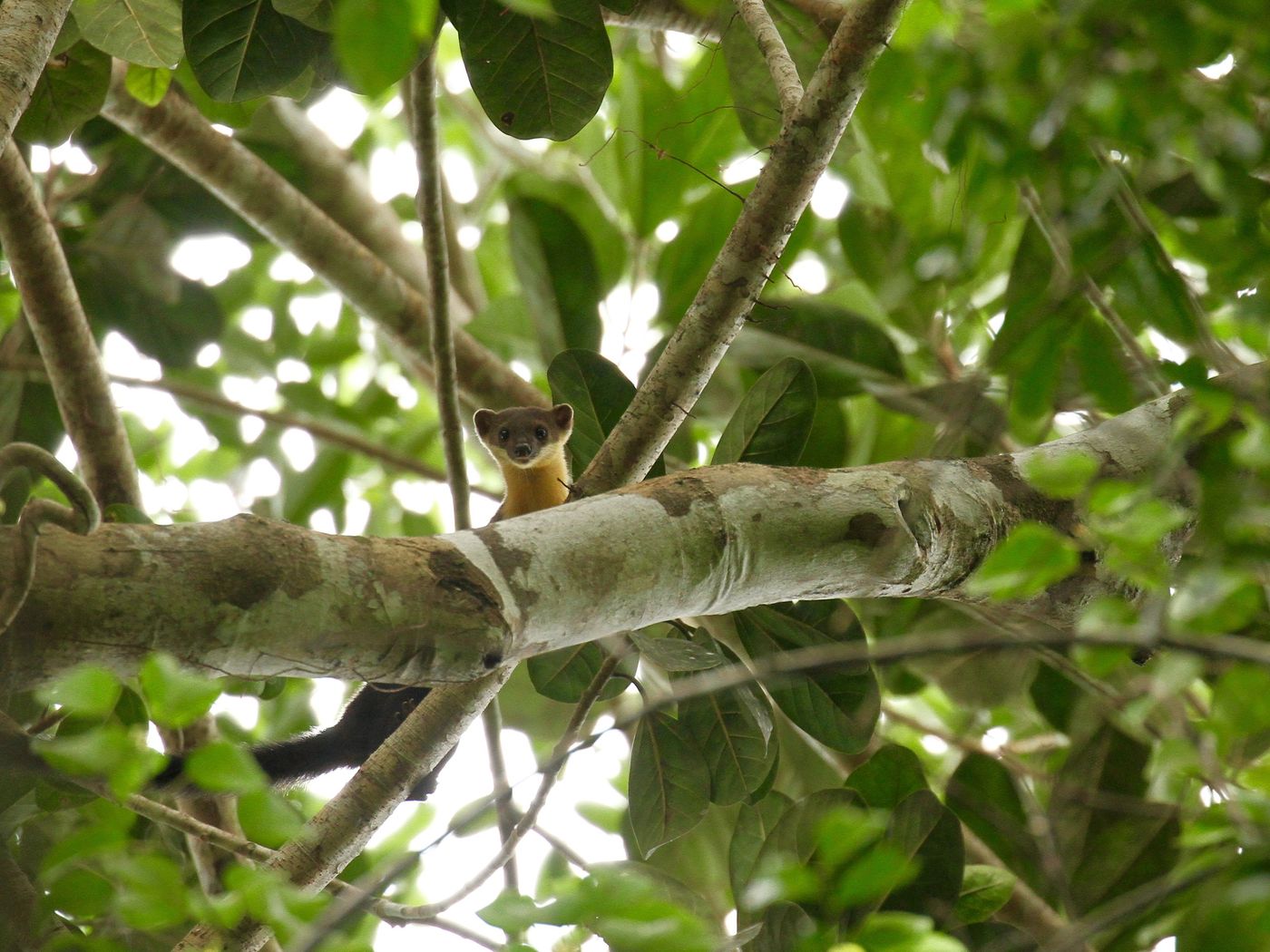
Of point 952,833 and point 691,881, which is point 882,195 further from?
point 691,881

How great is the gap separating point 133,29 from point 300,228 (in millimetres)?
1257

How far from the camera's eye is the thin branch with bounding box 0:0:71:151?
1923 millimetres

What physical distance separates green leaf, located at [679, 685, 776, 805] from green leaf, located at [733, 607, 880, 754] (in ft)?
0.29

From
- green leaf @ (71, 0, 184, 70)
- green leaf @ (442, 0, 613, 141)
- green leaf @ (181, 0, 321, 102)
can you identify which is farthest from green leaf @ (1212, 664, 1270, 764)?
green leaf @ (71, 0, 184, 70)

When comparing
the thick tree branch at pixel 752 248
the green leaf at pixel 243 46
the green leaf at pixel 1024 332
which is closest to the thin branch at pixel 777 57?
the thick tree branch at pixel 752 248

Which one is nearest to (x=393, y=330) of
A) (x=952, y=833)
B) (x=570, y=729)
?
(x=570, y=729)

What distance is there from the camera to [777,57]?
2.49m

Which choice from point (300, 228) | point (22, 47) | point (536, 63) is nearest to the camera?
point (22, 47)

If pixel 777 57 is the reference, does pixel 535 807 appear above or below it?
below

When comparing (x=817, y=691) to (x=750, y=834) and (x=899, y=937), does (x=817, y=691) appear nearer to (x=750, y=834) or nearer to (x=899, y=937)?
(x=750, y=834)

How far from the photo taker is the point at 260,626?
1535 mm

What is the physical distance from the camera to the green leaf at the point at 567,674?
9.98 feet

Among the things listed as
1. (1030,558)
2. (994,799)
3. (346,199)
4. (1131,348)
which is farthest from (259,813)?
(346,199)

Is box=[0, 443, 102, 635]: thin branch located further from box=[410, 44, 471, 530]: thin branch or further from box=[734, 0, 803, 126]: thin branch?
box=[410, 44, 471, 530]: thin branch
